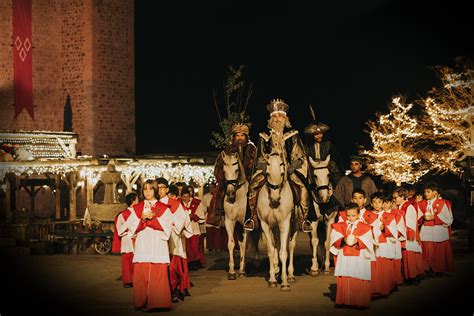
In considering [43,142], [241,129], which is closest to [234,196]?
[241,129]

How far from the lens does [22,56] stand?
44.8 m

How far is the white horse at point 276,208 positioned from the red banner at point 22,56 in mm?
32292

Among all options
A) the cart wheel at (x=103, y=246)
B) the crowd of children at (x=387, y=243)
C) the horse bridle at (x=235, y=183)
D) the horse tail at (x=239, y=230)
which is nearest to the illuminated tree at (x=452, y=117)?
the cart wheel at (x=103, y=246)

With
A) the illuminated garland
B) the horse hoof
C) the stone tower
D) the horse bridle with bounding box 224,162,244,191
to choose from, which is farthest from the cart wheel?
the stone tower

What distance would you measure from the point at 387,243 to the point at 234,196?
2812 mm

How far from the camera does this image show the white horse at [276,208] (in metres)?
14.2

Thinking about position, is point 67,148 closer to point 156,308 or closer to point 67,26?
point 67,26

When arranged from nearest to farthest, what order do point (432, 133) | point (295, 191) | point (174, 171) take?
point (295, 191) < point (174, 171) < point (432, 133)

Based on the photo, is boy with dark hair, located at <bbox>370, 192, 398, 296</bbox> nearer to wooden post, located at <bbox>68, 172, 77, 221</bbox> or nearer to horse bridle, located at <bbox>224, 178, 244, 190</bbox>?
horse bridle, located at <bbox>224, 178, 244, 190</bbox>

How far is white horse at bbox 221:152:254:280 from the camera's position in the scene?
15.4m

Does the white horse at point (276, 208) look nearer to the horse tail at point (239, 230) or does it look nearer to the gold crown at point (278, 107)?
the gold crown at point (278, 107)

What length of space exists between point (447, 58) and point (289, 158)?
40.7 m

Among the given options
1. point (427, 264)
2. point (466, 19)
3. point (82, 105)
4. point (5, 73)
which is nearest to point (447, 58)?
point (466, 19)

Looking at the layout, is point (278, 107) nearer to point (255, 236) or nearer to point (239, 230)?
point (239, 230)
